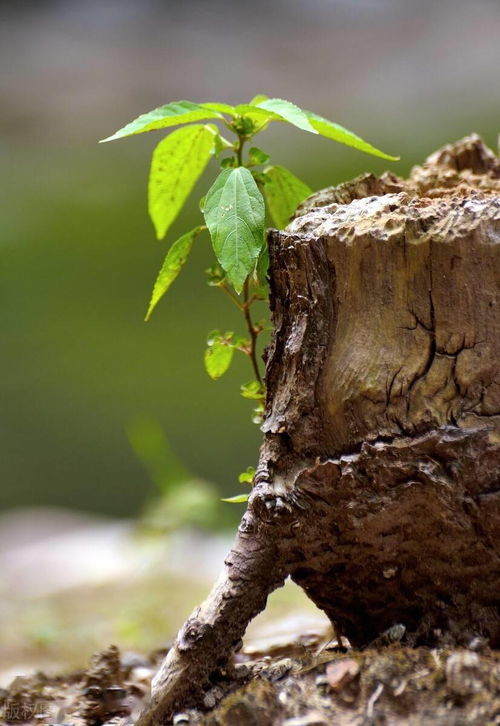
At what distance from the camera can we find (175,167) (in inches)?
53.7

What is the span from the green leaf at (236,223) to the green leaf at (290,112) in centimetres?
10

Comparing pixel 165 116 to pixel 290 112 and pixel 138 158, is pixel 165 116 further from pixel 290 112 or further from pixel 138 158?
pixel 138 158

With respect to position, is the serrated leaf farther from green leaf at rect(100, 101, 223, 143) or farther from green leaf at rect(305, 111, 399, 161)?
green leaf at rect(305, 111, 399, 161)

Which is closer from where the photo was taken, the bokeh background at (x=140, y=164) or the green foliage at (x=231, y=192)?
the green foliage at (x=231, y=192)

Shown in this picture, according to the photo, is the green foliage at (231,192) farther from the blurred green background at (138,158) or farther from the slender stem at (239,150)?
the blurred green background at (138,158)

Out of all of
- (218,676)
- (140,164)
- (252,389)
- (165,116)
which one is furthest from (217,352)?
(140,164)

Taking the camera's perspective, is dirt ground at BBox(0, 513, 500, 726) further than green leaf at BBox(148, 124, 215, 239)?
No

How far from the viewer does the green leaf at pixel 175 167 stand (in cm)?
133

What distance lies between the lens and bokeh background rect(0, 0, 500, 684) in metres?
4.09

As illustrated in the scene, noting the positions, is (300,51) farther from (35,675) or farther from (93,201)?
(35,675)

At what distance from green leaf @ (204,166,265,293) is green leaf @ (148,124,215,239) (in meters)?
0.21

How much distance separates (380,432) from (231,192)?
430 millimetres

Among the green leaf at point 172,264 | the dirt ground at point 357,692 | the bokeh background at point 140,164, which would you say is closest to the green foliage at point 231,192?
the green leaf at point 172,264

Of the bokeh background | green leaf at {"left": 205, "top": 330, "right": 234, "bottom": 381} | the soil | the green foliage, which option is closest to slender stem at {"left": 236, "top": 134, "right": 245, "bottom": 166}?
the green foliage
